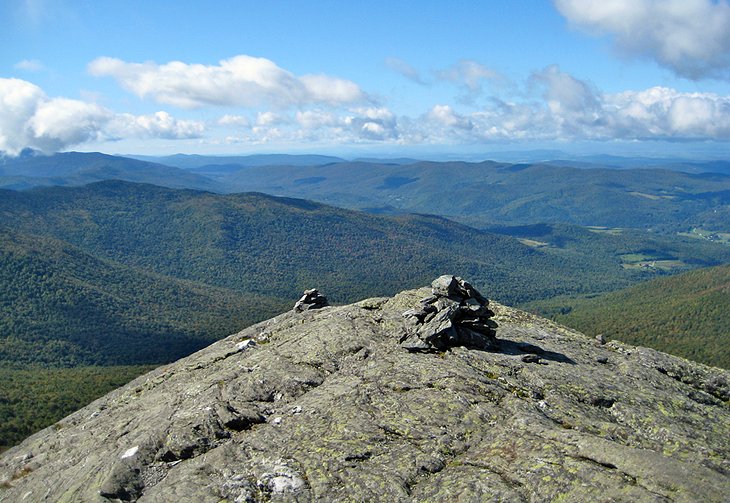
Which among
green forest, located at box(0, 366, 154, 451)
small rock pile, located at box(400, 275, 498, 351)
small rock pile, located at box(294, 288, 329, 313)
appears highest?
small rock pile, located at box(400, 275, 498, 351)

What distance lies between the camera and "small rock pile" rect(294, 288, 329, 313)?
56.2 meters

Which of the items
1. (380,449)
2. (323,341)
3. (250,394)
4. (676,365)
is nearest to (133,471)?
(250,394)

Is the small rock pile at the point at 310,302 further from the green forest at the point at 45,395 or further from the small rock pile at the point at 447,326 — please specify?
the green forest at the point at 45,395

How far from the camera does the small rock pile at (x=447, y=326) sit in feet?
118

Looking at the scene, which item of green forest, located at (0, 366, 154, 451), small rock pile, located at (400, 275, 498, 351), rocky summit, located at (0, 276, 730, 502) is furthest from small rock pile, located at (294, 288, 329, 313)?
green forest, located at (0, 366, 154, 451)

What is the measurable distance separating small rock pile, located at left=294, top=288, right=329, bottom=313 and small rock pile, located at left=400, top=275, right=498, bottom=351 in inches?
708

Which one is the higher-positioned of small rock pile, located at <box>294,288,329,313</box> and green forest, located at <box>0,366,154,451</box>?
small rock pile, located at <box>294,288,329,313</box>

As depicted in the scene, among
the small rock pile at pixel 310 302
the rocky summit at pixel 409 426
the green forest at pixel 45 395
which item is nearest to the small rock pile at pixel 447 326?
the rocky summit at pixel 409 426

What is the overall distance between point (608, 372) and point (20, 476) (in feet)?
139

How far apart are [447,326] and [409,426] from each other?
37.1ft

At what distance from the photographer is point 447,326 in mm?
36000

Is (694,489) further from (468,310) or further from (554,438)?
(468,310)

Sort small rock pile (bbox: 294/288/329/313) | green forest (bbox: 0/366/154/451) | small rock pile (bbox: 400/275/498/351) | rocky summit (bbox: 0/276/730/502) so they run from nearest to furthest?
rocky summit (bbox: 0/276/730/502) → small rock pile (bbox: 400/275/498/351) → small rock pile (bbox: 294/288/329/313) → green forest (bbox: 0/366/154/451)

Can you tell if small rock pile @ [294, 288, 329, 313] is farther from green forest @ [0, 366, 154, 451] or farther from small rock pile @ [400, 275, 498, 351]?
green forest @ [0, 366, 154, 451]
